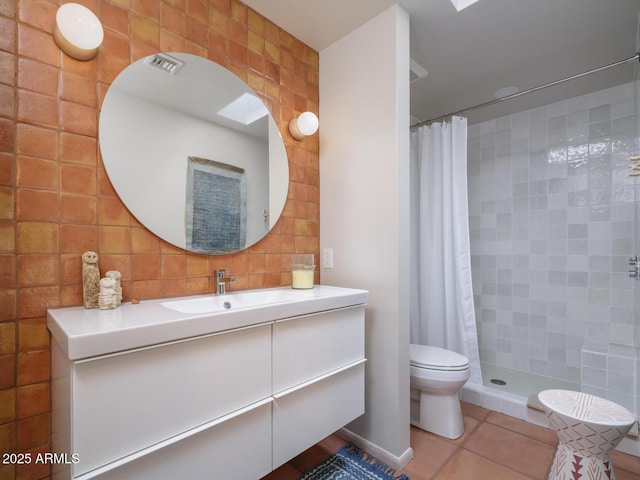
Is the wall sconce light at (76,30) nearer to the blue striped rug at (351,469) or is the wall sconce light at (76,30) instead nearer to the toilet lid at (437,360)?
the blue striped rug at (351,469)

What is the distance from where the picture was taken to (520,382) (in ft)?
8.12

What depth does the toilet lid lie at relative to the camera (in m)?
1.80

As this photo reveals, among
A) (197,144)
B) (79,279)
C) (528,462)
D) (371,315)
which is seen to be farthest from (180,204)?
(528,462)

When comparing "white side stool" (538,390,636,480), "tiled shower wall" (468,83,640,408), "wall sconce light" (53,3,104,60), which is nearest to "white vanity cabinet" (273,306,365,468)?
"white side stool" (538,390,636,480)

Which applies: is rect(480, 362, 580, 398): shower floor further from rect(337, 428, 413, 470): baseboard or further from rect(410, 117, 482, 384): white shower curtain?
rect(337, 428, 413, 470): baseboard

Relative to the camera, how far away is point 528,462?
161 cm

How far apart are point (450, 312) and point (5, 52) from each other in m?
2.62

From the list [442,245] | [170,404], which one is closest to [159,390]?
[170,404]

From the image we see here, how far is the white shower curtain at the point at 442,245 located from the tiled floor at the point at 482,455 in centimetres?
45

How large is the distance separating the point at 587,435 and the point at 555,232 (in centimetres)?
179

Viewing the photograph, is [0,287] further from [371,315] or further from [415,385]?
[415,385]

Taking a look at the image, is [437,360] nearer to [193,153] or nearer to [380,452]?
[380,452]

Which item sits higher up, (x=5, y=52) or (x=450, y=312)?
(x=5, y=52)

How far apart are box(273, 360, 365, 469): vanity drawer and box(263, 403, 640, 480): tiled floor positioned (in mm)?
375
